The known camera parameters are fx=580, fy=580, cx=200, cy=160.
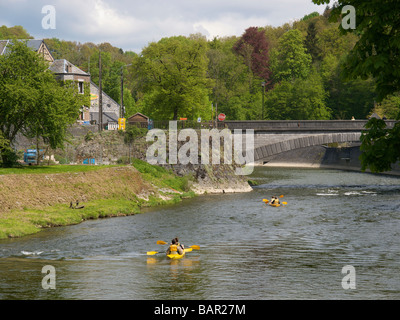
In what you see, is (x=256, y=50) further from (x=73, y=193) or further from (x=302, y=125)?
(x=73, y=193)

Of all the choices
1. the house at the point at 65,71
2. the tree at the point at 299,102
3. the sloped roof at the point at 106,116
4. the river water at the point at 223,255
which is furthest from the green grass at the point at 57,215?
the tree at the point at 299,102

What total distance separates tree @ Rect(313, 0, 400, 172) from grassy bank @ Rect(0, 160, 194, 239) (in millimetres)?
26269

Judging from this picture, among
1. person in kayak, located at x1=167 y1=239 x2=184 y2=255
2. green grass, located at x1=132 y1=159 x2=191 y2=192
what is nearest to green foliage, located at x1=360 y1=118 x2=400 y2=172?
person in kayak, located at x1=167 y1=239 x2=184 y2=255

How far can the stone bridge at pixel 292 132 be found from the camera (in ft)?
247

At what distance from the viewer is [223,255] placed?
3241 centimetres

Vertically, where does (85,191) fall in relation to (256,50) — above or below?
below

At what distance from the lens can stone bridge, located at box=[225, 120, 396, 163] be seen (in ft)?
247

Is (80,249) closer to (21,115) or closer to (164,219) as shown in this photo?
(164,219)

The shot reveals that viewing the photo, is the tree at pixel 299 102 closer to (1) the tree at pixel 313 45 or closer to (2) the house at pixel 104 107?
(1) the tree at pixel 313 45

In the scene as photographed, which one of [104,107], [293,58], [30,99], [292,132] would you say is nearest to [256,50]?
[293,58]

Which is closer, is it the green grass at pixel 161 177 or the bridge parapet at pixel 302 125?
the green grass at pixel 161 177

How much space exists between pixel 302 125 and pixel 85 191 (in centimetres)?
3627

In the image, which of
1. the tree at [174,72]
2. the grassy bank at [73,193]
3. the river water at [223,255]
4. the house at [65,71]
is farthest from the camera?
the house at [65,71]

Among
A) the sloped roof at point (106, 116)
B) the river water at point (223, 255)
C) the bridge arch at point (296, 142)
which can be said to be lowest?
the river water at point (223, 255)
